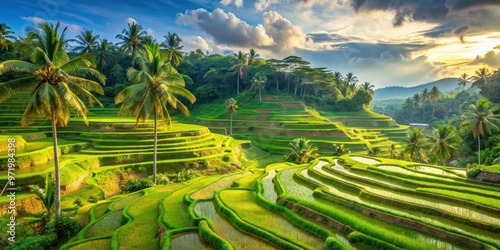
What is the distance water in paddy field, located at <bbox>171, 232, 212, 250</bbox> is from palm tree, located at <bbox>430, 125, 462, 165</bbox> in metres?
30.1

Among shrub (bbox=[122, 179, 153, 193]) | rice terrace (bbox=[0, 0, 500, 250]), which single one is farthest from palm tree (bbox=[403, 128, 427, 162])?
shrub (bbox=[122, 179, 153, 193])

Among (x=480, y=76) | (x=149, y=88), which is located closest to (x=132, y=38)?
(x=149, y=88)

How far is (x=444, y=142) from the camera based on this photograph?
1180 inches

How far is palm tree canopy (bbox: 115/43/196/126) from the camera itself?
19562 millimetres

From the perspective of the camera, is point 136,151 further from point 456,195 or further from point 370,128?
point 370,128

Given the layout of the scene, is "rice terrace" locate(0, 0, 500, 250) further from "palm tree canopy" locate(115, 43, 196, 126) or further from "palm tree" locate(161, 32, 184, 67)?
"palm tree" locate(161, 32, 184, 67)

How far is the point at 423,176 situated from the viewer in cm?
1675

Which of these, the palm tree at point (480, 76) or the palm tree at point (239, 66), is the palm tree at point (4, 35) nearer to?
the palm tree at point (239, 66)

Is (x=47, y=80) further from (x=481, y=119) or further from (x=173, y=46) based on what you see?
(x=173, y=46)

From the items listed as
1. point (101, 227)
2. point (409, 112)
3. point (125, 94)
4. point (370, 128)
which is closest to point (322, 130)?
point (370, 128)

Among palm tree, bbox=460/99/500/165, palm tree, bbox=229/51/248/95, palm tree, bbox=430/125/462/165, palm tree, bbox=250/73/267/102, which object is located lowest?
palm tree, bbox=430/125/462/165

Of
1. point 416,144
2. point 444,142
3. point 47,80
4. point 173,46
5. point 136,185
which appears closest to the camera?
point 47,80

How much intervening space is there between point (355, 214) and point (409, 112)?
4292 inches

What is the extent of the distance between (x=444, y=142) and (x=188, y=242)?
101ft
